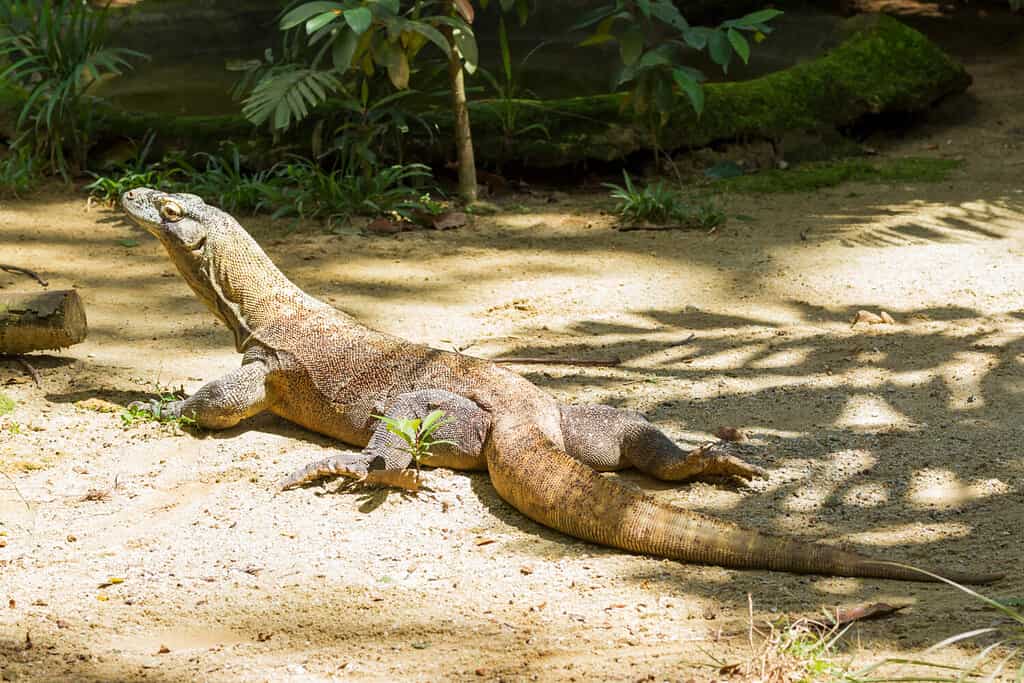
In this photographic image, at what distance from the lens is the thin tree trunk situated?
8.15m

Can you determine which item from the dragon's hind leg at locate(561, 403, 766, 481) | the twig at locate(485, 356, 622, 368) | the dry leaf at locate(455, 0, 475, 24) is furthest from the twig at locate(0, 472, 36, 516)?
the dry leaf at locate(455, 0, 475, 24)

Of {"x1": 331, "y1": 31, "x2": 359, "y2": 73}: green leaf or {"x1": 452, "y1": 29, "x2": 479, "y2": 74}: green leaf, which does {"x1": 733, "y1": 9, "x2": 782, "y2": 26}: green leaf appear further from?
{"x1": 331, "y1": 31, "x2": 359, "y2": 73}: green leaf

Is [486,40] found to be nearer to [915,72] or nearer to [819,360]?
[915,72]

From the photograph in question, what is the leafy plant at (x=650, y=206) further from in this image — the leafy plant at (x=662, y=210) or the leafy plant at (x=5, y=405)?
the leafy plant at (x=5, y=405)

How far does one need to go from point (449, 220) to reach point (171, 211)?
3214 mm

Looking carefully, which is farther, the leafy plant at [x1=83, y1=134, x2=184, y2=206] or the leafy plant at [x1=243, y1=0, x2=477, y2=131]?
the leafy plant at [x1=83, y1=134, x2=184, y2=206]

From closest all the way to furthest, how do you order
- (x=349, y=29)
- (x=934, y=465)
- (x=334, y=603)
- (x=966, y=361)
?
1. (x=334, y=603)
2. (x=934, y=465)
3. (x=966, y=361)
4. (x=349, y=29)

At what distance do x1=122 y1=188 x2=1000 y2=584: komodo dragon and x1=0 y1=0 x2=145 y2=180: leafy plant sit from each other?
13.8ft

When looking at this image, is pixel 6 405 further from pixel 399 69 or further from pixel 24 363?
pixel 399 69

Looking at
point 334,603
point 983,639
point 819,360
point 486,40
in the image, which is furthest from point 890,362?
point 486,40

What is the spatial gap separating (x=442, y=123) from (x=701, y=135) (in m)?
2.06

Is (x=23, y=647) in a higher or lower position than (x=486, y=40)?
lower

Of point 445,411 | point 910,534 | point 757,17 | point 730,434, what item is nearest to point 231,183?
point 757,17

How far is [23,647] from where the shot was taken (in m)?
3.17
